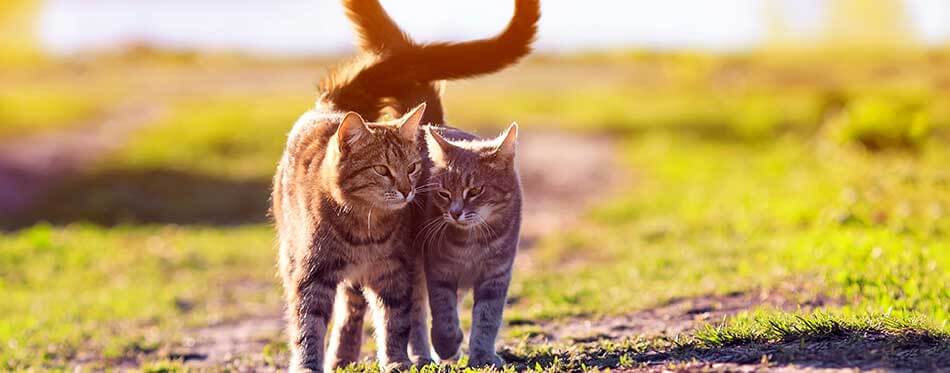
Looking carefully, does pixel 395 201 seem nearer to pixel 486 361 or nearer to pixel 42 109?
pixel 486 361

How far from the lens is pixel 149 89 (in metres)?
36.4

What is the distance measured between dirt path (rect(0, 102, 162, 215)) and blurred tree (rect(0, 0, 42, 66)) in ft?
24.9

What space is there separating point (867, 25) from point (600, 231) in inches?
913

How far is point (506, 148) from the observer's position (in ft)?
19.6

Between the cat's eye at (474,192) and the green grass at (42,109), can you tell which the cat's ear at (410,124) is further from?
the green grass at (42,109)

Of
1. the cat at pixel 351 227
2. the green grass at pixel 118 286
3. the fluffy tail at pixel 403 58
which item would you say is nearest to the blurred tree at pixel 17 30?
the green grass at pixel 118 286

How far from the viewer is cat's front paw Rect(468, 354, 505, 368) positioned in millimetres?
5733

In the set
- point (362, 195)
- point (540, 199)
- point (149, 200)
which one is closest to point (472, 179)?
point (362, 195)

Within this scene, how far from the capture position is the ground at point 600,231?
6.46 meters

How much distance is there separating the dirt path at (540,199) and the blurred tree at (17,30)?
1916 centimetres

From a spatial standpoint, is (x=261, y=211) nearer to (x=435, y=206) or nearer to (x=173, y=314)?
(x=173, y=314)

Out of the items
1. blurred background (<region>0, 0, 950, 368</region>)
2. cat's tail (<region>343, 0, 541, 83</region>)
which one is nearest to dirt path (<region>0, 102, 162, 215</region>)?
blurred background (<region>0, 0, 950, 368</region>)

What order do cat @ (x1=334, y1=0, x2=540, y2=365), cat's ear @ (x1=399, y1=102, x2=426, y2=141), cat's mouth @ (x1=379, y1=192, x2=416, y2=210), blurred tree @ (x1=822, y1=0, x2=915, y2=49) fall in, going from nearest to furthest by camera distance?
cat's mouth @ (x1=379, y1=192, x2=416, y2=210) → cat's ear @ (x1=399, y1=102, x2=426, y2=141) → cat @ (x1=334, y1=0, x2=540, y2=365) → blurred tree @ (x1=822, y1=0, x2=915, y2=49)

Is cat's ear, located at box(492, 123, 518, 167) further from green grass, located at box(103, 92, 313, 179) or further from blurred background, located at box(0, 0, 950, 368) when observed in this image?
green grass, located at box(103, 92, 313, 179)
